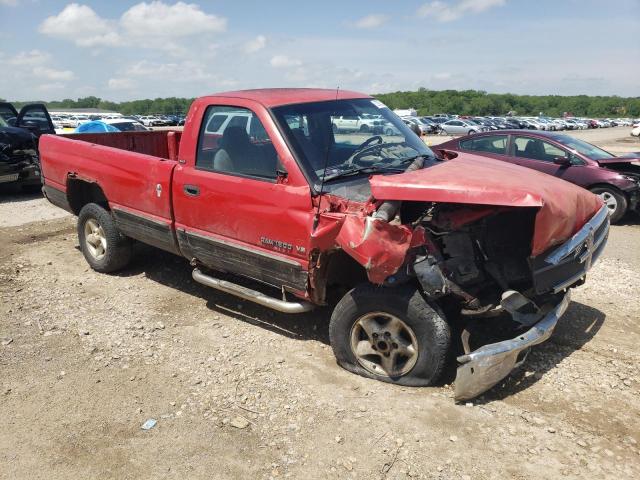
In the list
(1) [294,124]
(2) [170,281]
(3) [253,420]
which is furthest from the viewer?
(2) [170,281]

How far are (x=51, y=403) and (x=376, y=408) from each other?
7.09ft

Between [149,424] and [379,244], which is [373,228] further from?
[149,424]

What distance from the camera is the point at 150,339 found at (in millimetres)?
4328

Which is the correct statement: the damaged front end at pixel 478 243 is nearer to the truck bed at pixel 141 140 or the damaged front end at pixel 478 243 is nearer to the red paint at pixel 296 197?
the red paint at pixel 296 197

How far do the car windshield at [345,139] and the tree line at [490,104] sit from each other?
9437 cm

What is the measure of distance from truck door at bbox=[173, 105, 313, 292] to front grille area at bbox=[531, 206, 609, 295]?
5.03ft

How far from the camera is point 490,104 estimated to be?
341 ft

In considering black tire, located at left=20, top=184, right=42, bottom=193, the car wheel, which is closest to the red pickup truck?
the car wheel

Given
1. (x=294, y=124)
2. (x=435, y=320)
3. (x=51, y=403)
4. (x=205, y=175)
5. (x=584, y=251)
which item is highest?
(x=294, y=124)

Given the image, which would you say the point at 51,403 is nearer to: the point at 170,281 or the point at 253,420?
the point at 253,420

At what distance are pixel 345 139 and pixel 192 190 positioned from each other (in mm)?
1361

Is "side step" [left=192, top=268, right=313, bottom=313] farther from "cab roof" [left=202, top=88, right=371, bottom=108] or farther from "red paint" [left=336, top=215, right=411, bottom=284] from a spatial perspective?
"cab roof" [left=202, top=88, right=371, bottom=108]

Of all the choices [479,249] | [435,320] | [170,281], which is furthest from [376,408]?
[170,281]

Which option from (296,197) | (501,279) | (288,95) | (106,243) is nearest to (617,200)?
(501,279)
